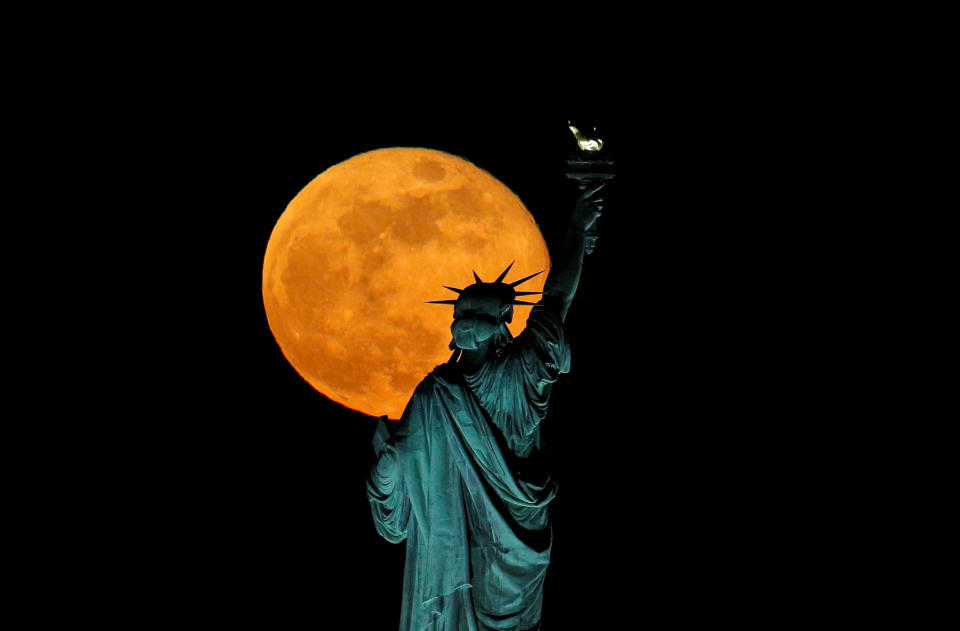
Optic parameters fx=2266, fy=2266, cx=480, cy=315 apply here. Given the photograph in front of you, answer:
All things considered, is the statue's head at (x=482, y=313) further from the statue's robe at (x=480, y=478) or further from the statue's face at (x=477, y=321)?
the statue's robe at (x=480, y=478)

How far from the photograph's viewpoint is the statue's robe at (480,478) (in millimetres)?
11289

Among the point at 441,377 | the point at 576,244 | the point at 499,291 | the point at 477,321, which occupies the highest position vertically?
the point at 576,244

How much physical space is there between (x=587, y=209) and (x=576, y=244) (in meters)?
0.19

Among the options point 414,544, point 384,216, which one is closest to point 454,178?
point 384,216

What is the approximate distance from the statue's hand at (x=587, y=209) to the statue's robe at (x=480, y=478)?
0.52 m

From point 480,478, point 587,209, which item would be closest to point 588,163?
point 587,209

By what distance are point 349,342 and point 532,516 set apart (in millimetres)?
1456

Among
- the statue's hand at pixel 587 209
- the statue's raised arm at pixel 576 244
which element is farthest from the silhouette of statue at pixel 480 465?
the statue's hand at pixel 587 209

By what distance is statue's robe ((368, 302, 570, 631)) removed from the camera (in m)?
11.3

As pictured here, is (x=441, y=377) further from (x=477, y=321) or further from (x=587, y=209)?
(x=587, y=209)

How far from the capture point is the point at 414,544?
1147cm

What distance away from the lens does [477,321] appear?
11242 mm

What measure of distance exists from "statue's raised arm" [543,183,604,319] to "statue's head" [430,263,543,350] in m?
0.22

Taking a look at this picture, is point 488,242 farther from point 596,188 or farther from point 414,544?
point 414,544
